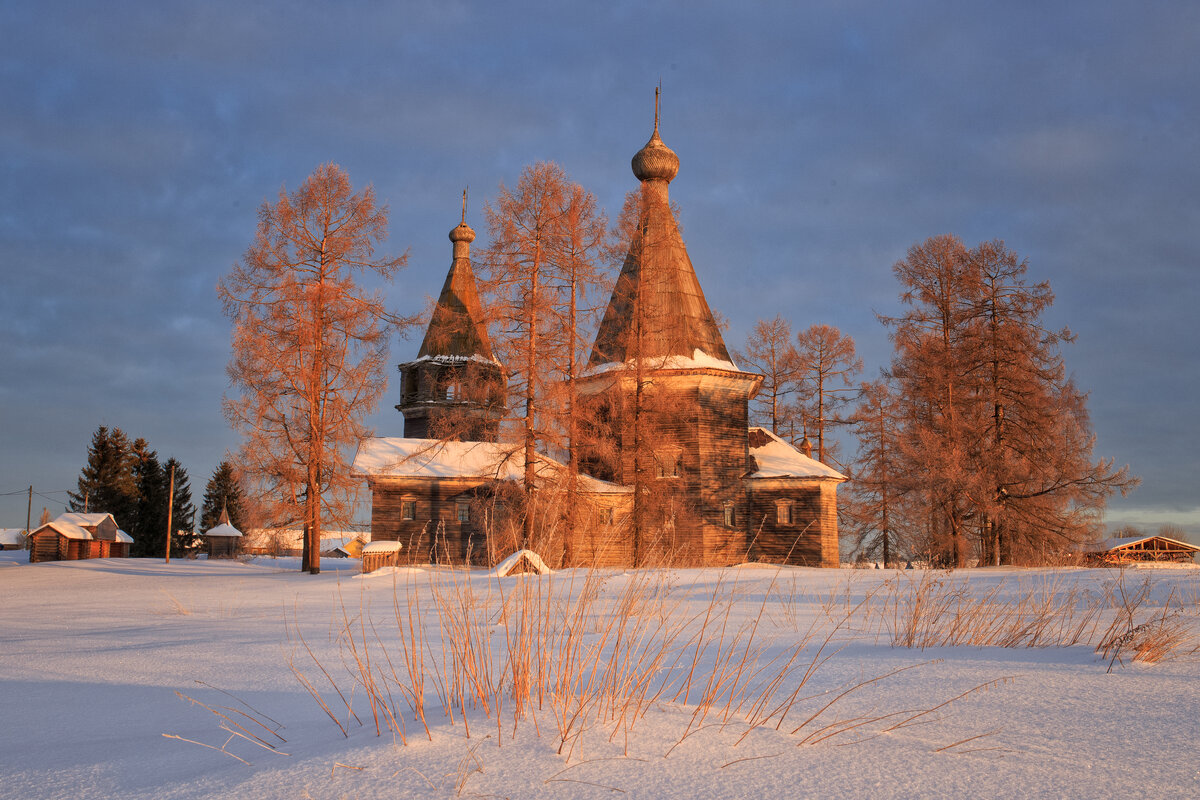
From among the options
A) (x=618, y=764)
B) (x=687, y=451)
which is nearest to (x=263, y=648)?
(x=618, y=764)

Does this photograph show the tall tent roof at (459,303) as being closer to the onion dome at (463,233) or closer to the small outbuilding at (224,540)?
the onion dome at (463,233)

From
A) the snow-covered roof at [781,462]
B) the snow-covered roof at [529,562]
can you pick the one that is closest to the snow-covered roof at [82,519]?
the snow-covered roof at [781,462]

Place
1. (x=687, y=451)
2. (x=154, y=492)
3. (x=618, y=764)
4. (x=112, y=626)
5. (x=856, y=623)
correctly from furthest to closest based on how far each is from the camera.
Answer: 1. (x=154, y=492)
2. (x=687, y=451)
3. (x=112, y=626)
4. (x=856, y=623)
5. (x=618, y=764)

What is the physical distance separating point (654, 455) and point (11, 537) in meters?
72.1

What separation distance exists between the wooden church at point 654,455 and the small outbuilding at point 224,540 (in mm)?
23703

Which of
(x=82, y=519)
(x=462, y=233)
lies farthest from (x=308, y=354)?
(x=82, y=519)

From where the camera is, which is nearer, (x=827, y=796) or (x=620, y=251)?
(x=827, y=796)

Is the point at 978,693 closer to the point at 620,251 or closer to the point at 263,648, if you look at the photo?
the point at 263,648

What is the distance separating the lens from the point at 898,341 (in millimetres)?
27078

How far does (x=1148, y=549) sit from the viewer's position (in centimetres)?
2970

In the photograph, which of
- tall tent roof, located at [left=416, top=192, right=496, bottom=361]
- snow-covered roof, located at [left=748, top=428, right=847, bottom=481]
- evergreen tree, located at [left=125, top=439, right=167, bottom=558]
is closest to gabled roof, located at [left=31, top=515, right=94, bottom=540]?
evergreen tree, located at [left=125, top=439, right=167, bottom=558]

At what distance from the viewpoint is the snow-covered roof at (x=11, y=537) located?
69.4 metres

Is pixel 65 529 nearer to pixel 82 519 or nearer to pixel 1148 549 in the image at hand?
pixel 82 519

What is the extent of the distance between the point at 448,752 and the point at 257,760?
65cm
